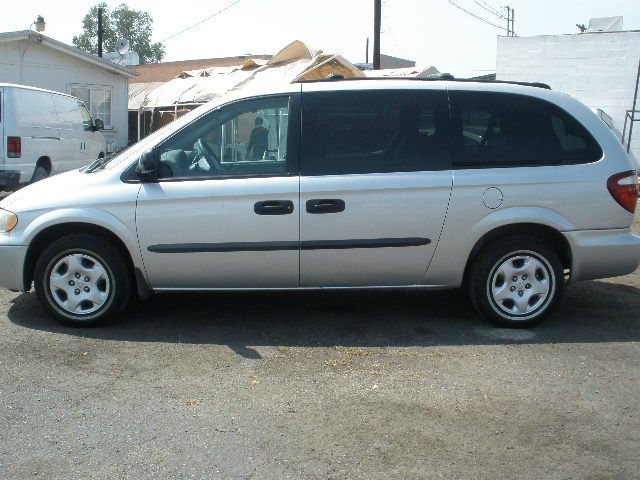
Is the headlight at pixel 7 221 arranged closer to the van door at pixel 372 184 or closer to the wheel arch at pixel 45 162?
the van door at pixel 372 184

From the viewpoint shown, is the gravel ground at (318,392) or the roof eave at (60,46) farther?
the roof eave at (60,46)

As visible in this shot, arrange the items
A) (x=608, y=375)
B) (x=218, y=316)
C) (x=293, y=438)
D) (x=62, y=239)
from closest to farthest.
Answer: (x=293, y=438) < (x=608, y=375) < (x=62, y=239) < (x=218, y=316)

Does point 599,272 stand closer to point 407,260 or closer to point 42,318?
point 407,260

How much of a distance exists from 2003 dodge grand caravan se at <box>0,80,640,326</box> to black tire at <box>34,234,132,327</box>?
11 millimetres

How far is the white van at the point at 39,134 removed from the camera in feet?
41.2

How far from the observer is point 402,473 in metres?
3.72

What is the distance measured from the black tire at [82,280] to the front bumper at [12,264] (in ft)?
0.42

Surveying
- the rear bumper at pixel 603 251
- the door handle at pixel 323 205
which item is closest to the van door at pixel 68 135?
the door handle at pixel 323 205

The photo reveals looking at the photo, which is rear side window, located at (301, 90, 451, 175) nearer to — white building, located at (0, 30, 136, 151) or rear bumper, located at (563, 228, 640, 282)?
rear bumper, located at (563, 228, 640, 282)

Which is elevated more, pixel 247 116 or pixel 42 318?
pixel 247 116

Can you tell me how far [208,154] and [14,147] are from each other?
7.94 meters

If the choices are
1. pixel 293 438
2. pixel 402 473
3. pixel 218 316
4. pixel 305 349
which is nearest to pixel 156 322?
pixel 218 316

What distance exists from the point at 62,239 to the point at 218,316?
1.35 meters

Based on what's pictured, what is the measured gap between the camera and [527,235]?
5.95m
